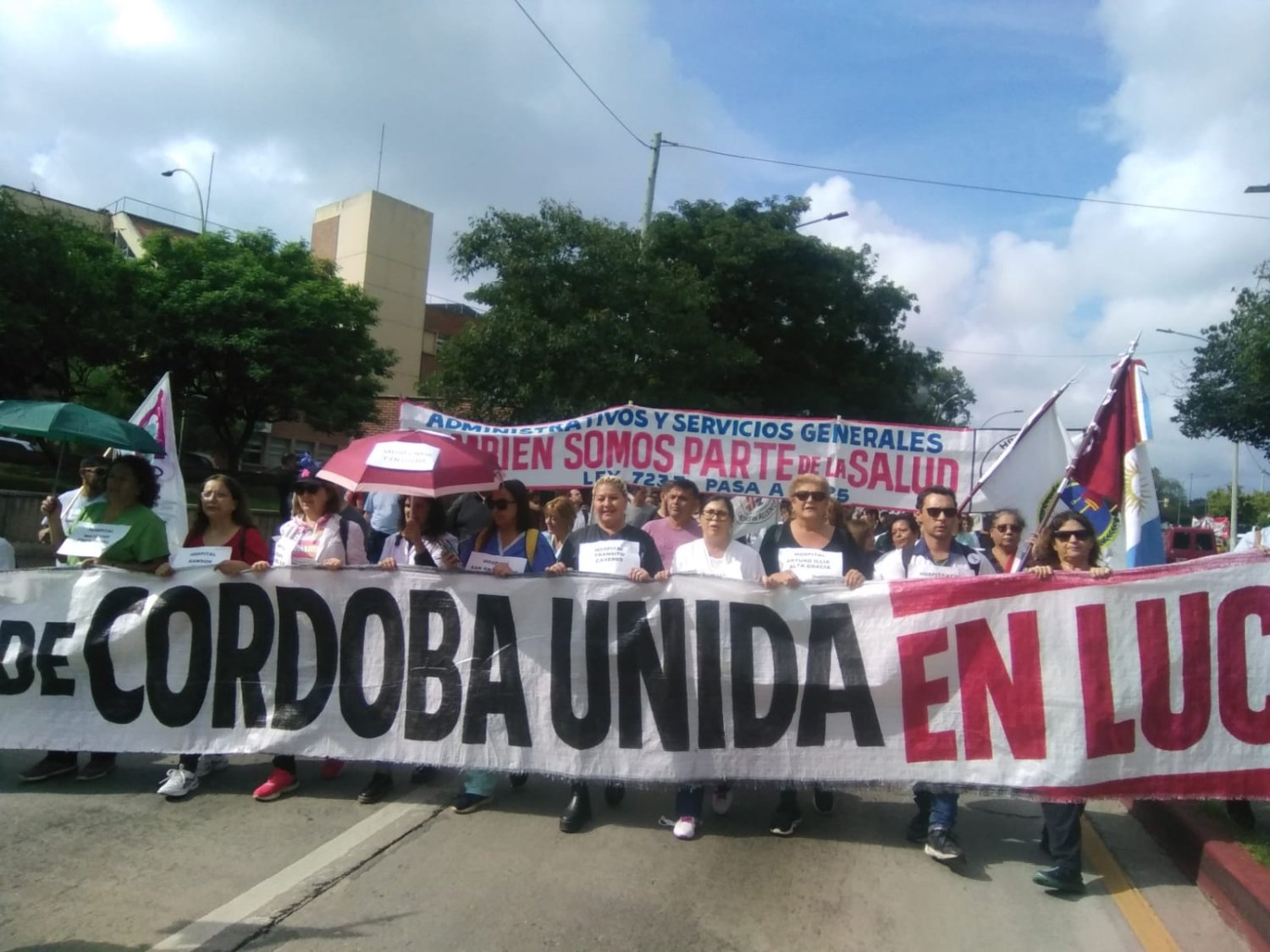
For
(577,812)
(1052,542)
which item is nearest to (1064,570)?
(1052,542)

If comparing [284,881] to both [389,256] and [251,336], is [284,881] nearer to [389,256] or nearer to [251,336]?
[251,336]

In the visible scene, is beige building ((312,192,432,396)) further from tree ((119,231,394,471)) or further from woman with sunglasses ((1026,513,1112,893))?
woman with sunglasses ((1026,513,1112,893))

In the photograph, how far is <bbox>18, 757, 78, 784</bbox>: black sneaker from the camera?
5.40 meters

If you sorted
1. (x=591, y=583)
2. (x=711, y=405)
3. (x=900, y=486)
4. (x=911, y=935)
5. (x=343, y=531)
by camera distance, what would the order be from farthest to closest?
(x=711, y=405) → (x=900, y=486) → (x=343, y=531) → (x=591, y=583) → (x=911, y=935)

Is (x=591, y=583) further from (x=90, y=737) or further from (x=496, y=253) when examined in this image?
(x=496, y=253)

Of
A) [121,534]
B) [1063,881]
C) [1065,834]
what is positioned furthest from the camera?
[121,534]

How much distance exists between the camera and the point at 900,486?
8.38 m

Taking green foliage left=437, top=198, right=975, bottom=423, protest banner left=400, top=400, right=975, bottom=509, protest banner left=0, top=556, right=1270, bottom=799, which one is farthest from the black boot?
green foliage left=437, top=198, right=975, bottom=423

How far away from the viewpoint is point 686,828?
5.00 metres

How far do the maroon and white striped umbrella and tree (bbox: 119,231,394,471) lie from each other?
70.0 ft

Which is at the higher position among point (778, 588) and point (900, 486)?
point (900, 486)

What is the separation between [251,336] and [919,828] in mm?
24076

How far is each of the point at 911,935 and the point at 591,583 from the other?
2172 mm

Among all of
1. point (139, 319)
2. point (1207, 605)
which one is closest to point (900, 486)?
point (1207, 605)
